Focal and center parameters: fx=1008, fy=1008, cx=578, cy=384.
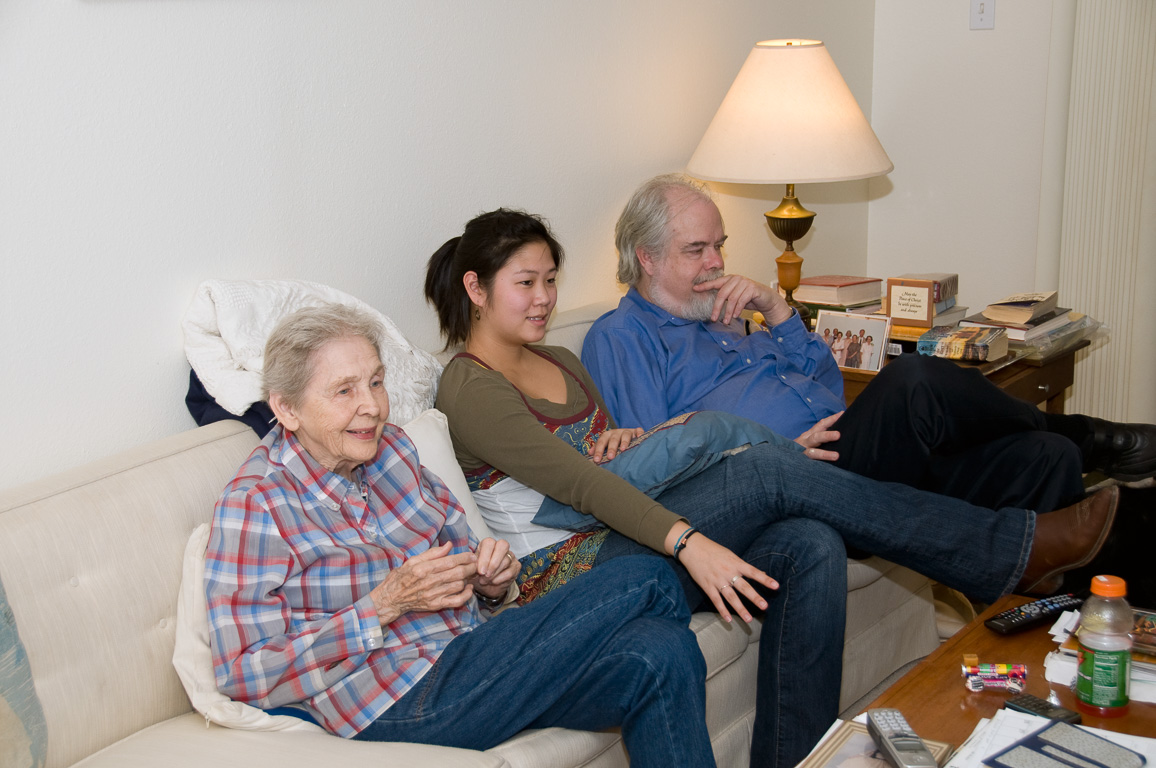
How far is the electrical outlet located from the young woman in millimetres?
2133

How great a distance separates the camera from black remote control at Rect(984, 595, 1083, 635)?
1.56 metres

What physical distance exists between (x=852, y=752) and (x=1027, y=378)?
187 cm

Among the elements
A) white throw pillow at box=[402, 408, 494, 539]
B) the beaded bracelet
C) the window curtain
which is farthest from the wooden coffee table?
the window curtain

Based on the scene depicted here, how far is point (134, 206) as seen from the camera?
1680mm

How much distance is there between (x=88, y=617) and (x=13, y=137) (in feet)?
2.37

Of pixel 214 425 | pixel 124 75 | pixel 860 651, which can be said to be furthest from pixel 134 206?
pixel 860 651

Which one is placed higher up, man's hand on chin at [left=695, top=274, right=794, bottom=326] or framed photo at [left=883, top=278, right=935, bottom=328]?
man's hand on chin at [left=695, top=274, right=794, bottom=326]

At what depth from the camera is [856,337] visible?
9.36ft

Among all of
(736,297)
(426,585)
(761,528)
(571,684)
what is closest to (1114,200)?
(736,297)

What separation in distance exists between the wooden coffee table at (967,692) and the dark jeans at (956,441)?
1.47 ft

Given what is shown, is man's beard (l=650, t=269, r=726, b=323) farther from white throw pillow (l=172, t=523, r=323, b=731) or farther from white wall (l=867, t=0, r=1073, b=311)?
white wall (l=867, t=0, r=1073, b=311)

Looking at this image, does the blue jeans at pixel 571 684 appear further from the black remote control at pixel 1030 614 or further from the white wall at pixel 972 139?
the white wall at pixel 972 139

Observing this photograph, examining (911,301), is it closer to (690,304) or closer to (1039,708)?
(690,304)

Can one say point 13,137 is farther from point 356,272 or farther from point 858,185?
point 858,185
